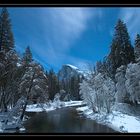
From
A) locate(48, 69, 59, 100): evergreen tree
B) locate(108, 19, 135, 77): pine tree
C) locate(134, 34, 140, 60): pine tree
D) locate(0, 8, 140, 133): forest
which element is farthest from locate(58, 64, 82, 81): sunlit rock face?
locate(134, 34, 140, 60): pine tree

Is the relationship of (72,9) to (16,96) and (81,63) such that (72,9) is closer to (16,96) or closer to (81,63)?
(81,63)

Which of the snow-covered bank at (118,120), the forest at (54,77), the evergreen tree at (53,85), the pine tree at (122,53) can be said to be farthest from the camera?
the evergreen tree at (53,85)

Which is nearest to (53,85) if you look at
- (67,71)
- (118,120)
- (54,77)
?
(54,77)

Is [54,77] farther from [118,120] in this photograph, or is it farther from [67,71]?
A: [118,120]

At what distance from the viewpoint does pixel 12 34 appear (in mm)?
5613

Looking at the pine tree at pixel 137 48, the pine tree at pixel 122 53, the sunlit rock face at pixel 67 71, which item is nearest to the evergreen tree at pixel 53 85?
the sunlit rock face at pixel 67 71

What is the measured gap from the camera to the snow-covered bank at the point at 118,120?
17.0 ft

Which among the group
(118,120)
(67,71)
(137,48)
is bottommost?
(118,120)

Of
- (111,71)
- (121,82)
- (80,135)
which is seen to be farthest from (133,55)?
(80,135)

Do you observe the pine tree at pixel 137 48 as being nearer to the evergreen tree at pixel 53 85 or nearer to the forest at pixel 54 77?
the forest at pixel 54 77

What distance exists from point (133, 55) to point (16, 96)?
3.52 m

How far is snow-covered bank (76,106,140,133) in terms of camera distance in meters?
5.17

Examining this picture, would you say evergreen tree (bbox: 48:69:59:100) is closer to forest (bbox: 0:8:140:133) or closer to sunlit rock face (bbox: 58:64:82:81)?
forest (bbox: 0:8:140:133)

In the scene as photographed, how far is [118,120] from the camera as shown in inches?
287
